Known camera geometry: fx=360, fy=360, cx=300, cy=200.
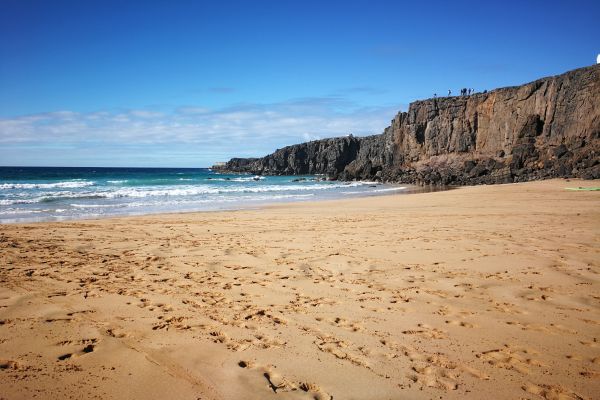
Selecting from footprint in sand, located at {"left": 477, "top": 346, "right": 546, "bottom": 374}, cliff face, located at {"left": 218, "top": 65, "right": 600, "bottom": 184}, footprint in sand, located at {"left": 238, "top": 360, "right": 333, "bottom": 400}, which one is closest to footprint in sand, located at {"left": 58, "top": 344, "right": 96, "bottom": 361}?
footprint in sand, located at {"left": 238, "top": 360, "right": 333, "bottom": 400}

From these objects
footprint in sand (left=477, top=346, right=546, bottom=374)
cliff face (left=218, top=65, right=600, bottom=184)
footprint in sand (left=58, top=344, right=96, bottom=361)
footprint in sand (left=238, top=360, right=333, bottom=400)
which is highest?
cliff face (left=218, top=65, right=600, bottom=184)

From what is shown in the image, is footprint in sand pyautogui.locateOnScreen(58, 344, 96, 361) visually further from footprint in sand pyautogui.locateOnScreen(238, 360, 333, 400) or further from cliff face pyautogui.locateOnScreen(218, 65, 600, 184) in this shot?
cliff face pyautogui.locateOnScreen(218, 65, 600, 184)

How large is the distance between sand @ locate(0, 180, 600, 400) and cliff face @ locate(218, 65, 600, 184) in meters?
30.9

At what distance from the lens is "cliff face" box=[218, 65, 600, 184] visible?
1457 inches

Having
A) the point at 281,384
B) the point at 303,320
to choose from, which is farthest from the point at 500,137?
the point at 281,384

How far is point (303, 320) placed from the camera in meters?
4.26

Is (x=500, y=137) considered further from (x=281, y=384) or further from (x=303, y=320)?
(x=281, y=384)

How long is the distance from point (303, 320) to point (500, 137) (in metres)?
51.9

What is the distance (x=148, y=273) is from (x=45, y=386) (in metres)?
3.31

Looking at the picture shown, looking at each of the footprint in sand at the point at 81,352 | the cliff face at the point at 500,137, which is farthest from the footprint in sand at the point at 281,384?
the cliff face at the point at 500,137

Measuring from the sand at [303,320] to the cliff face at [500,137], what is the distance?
1217 inches

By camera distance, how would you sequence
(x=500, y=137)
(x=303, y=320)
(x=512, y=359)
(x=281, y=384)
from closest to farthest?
(x=281, y=384) < (x=512, y=359) < (x=303, y=320) < (x=500, y=137)

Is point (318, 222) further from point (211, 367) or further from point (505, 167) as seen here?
point (505, 167)

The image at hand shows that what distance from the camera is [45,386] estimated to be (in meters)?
2.92
